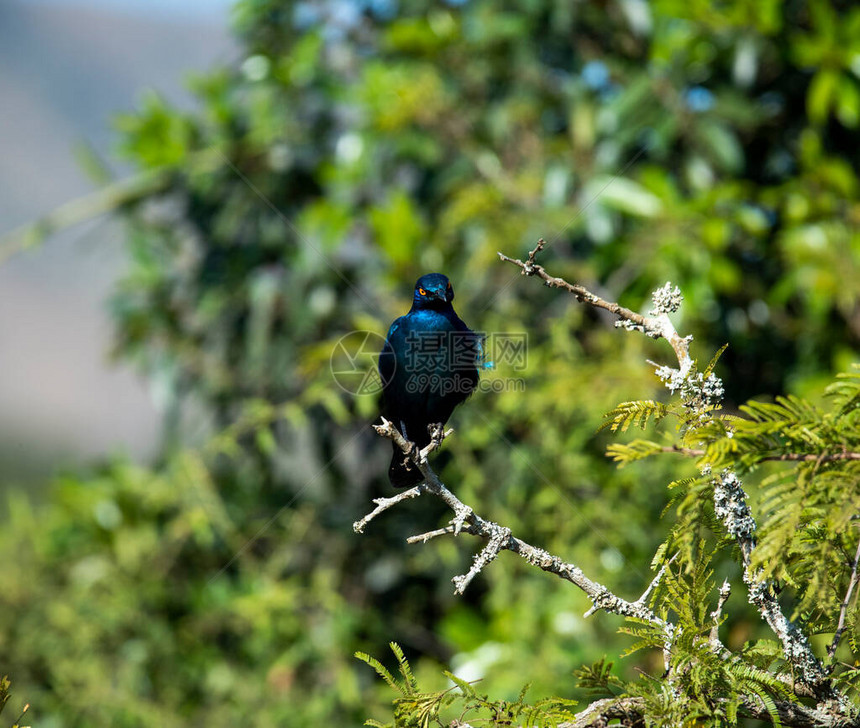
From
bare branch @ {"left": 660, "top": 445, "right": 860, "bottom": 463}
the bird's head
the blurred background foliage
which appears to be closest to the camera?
bare branch @ {"left": 660, "top": 445, "right": 860, "bottom": 463}

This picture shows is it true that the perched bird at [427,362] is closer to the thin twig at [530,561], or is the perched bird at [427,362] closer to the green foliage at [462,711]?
the thin twig at [530,561]

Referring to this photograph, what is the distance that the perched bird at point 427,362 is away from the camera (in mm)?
2879

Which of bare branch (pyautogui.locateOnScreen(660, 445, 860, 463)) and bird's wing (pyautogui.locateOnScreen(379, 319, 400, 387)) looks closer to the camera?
bare branch (pyautogui.locateOnScreen(660, 445, 860, 463))

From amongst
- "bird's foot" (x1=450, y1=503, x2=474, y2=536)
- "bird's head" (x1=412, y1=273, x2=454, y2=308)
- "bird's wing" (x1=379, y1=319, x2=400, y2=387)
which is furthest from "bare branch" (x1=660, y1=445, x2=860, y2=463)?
"bird's wing" (x1=379, y1=319, x2=400, y2=387)

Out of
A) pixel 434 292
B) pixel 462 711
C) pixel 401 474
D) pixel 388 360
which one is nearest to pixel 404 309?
pixel 388 360

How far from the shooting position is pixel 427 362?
3039 mm

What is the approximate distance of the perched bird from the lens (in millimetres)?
2879

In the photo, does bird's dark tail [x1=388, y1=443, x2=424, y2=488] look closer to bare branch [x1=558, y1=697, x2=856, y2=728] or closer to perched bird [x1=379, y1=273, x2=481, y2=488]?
perched bird [x1=379, y1=273, x2=481, y2=488]

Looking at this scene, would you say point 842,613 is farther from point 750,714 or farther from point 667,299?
point 667,299

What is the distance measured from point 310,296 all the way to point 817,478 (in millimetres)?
3724

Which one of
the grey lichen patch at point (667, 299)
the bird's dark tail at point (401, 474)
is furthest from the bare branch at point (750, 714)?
the bird's dark tail at point (401, 474)

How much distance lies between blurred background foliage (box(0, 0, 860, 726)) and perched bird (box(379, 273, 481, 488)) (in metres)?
1.07

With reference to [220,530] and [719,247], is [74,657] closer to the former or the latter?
[220,530]

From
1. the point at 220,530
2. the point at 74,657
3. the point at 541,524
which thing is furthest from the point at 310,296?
the point at 74,657
